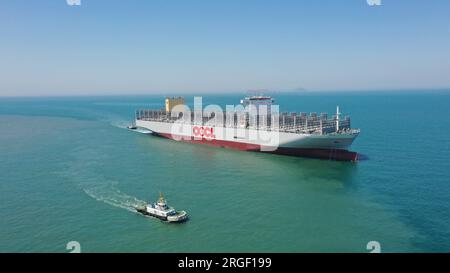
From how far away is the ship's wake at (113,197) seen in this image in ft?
94.2

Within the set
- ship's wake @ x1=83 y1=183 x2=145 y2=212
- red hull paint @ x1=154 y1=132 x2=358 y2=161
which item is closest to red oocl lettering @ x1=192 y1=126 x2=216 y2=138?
red hull paint @ x1=154 y1=132 x2=358 y2=161

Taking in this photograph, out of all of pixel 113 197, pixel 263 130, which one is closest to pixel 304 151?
pixel 263 130

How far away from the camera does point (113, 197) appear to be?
100 ft

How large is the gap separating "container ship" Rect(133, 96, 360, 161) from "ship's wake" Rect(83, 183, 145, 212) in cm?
2452

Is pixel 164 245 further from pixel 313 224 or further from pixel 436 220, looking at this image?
pixel 436 220

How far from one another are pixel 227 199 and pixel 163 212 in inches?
258

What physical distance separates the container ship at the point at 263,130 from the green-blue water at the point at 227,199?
7.06 feet

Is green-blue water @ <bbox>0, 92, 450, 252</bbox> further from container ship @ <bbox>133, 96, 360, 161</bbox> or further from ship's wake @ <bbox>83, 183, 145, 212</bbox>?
container ship @ <bbox>133, 96, 360, 161</bbox>

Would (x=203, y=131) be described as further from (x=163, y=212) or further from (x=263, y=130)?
(x=163, y=212)

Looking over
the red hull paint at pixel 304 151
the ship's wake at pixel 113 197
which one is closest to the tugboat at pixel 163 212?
the ship's wake at pixel 113 197

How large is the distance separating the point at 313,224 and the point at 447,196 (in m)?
14.4

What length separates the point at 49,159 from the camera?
46375mm
